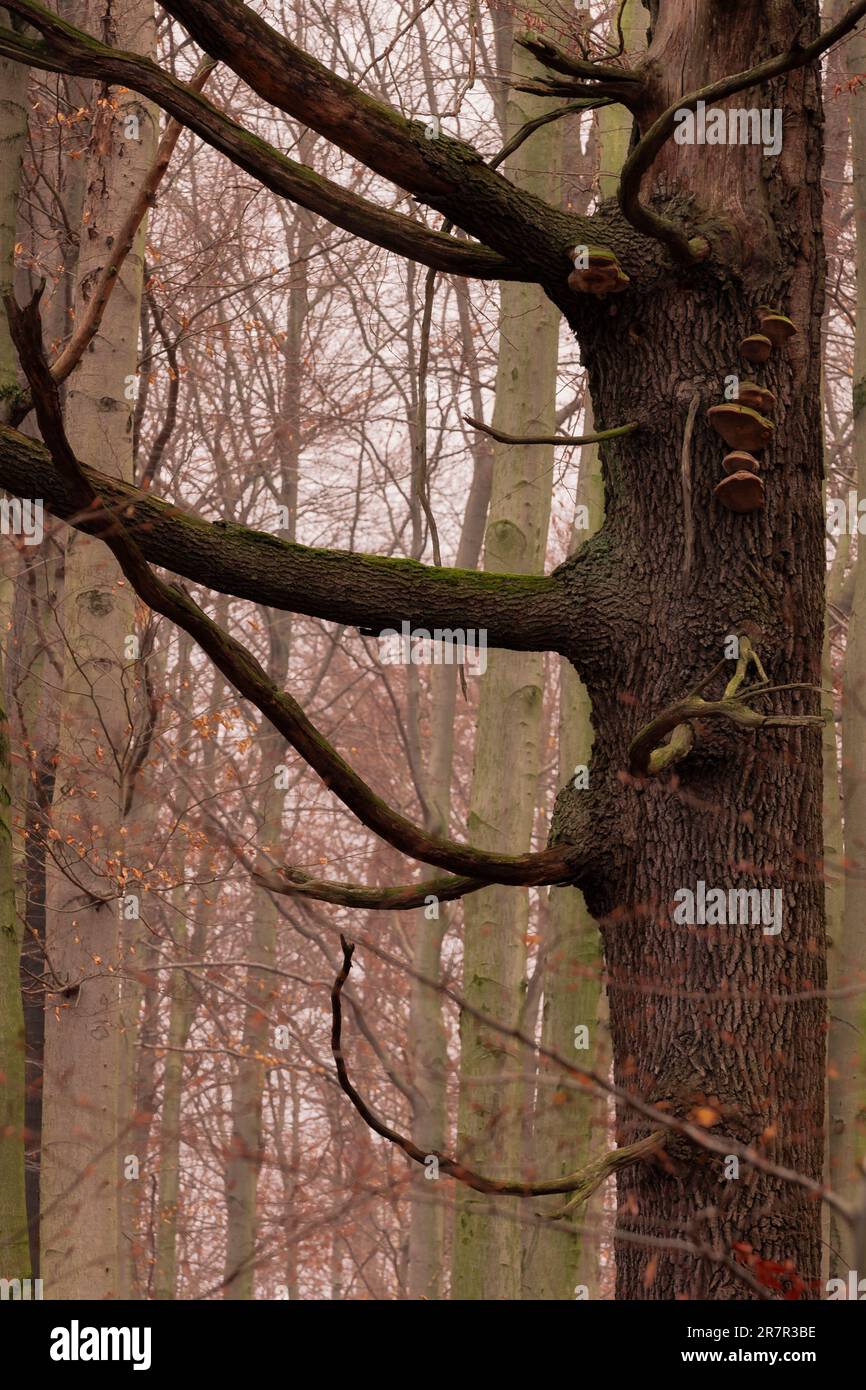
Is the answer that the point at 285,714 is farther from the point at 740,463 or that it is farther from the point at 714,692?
the point at 740,463

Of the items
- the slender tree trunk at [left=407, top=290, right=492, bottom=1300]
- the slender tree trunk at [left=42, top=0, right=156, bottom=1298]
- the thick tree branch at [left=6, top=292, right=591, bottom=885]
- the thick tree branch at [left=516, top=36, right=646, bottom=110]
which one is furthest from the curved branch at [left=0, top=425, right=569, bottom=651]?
the slender tree trunk at [left=407, top=290, right=492, bottom=1300]

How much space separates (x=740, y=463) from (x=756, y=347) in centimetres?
32

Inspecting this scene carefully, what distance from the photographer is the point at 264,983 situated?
13.6 metres

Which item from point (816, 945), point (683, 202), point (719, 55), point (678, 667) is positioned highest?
point (719, 55)

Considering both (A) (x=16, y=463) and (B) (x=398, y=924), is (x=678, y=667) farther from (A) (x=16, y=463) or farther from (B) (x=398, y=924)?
(B) (x=398, y=924)

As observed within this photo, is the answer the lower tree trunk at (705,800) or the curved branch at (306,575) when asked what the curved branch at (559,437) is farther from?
the curved branch at (306,575)

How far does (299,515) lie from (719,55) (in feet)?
40.9

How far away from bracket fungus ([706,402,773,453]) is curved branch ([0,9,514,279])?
0.80m

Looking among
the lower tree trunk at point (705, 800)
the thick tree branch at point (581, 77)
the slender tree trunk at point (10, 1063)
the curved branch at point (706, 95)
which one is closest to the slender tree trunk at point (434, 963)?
the slender tree trunk at point (10, 1063)

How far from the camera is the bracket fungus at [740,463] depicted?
11.4ft

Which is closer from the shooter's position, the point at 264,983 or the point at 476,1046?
the point at 476,1046

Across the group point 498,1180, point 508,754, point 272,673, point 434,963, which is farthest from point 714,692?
point 272,673

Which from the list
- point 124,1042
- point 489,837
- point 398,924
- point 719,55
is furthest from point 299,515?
point 719,55

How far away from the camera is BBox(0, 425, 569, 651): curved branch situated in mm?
3375
